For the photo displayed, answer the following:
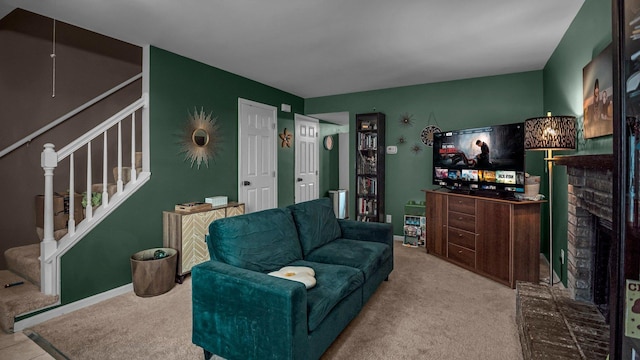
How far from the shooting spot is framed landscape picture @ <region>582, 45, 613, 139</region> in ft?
6.23

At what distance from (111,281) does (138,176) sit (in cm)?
103

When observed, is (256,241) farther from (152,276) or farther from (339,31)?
(339,31)

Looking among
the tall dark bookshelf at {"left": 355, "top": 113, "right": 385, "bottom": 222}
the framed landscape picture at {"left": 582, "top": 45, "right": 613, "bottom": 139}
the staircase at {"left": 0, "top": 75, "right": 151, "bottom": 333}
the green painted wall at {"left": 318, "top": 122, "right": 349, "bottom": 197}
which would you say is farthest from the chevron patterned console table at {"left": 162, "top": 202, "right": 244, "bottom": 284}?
the framed landscape picture at {"left": 582, "top": 45, "right": 613, "bottom": 139}

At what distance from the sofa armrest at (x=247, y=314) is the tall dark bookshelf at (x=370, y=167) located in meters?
3.48

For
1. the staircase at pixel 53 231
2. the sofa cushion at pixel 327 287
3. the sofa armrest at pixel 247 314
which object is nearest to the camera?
the sofa armrest at pixel 247 314

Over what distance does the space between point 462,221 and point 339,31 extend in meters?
2.49

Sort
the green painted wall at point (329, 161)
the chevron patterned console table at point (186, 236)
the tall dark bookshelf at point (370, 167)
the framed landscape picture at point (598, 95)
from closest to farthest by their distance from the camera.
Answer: the framed landscape picture at point (598, 95) < the chevron patterned console table at point (186, 236) < the tall dark bookshelf at point (370, 167) < the green painted wall at point (329, 161)

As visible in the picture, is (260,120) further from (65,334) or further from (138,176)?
(65,334)

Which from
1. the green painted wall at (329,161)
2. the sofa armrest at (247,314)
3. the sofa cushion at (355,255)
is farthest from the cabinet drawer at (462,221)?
the green painted wall at (329,161)

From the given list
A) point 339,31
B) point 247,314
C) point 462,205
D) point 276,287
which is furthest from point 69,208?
point 462,205

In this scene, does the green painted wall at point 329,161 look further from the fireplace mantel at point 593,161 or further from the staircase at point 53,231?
the fireplace mantel at point 593,161

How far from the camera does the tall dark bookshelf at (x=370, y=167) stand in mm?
5016

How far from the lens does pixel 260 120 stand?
4773 millimetres

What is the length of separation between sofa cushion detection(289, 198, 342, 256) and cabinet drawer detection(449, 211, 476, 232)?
1.46 m
